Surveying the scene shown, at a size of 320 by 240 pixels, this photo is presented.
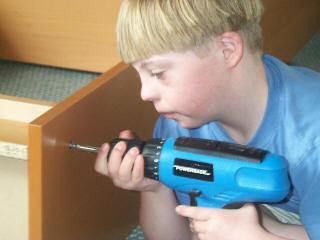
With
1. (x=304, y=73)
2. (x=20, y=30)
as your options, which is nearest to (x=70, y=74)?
(x=20, y=30)

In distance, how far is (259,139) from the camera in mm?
958

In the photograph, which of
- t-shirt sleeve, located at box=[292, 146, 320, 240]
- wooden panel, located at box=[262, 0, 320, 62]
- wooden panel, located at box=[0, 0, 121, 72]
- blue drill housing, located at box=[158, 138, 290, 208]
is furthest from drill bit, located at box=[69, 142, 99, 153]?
wooden panel, located at box=[262, 0, 320, 62]

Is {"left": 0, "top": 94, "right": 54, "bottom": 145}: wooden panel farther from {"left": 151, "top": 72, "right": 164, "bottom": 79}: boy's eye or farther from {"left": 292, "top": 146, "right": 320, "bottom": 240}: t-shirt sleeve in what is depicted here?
{"left": 292, "top": 146, "right": 320, "bottom": 240}: t-shirt sleeve

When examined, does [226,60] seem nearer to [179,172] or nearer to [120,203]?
[179,172]

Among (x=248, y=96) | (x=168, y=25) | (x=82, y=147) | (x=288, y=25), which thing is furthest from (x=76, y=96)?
(x=288, y=25)

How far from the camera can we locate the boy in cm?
87

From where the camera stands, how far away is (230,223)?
894 mm

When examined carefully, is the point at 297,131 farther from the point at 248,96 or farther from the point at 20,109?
the point at 20,109

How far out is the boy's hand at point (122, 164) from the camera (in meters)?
0.91

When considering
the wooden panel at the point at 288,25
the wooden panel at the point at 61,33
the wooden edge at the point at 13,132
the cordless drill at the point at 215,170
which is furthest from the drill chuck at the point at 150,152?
the wooden panel at the point at 288,25

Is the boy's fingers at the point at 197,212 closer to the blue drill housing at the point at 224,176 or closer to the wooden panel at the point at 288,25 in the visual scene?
the blue drill housing at the point at 224,176

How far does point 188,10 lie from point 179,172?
0.25 metres

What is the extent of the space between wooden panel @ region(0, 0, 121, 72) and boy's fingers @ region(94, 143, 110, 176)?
751 millimetres

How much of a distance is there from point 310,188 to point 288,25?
4.12 feet
